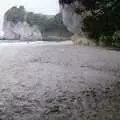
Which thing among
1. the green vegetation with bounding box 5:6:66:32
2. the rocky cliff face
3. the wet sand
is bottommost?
the wet sand

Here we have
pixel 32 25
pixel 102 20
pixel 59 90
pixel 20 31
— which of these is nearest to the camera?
pixel 59 90

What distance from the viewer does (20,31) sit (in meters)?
22.8

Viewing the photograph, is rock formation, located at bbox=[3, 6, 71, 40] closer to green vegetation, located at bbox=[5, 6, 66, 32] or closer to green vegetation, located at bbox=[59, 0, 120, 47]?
green vegetation, located at bbox=[5, 6, 66, 32]

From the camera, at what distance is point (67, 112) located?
2752 millimetres

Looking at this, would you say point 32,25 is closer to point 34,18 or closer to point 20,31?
point 34,18

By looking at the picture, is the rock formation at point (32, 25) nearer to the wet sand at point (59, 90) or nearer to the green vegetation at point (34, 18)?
the green vegetation at point (34, 18)

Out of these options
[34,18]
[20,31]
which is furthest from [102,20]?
[20,31]

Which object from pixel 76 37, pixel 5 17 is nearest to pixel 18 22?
pixel 5 17

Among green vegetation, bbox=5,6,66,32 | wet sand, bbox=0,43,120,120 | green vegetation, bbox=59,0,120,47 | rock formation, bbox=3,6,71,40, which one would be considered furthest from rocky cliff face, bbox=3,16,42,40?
wet sand, bbox=0,43,120,120

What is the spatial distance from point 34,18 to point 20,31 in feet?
7.49

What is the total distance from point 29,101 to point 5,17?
2079 cm

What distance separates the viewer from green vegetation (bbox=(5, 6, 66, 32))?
20.1 m

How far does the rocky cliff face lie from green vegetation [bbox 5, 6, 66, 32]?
1.16 feet

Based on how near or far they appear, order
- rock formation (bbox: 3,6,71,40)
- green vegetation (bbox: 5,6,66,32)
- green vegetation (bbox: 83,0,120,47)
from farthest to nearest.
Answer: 1. green vegetation (bbox: 5,6,66,32)
2. rock formation (bbox: 3,6,71,40)
3. green vegetation (bbox: 83,0,120,47)
